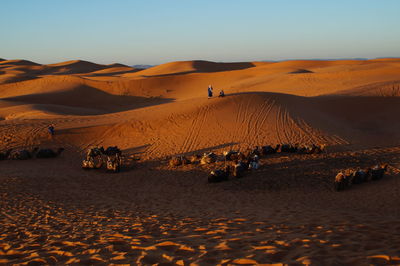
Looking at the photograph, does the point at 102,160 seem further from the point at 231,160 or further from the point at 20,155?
the point at 231,160

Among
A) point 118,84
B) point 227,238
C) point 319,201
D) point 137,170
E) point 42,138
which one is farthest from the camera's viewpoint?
point 118,84

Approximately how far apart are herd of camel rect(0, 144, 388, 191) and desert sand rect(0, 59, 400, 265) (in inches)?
12.0

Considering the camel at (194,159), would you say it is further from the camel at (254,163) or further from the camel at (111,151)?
the camel at (111,151)

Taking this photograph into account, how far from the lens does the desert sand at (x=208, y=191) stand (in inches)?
176

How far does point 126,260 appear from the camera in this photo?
13.9ft

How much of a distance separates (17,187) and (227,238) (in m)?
6.94

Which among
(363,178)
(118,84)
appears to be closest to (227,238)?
(363,178)

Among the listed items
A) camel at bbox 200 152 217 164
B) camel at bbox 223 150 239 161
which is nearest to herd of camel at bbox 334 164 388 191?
camel at bbox 223 150 239 161

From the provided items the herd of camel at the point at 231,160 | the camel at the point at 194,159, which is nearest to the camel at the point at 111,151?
the herd of camel at the point at 231,160

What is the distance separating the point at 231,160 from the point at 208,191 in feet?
9.37

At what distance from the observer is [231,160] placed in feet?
39.6

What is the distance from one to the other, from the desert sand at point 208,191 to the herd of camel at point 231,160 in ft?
1.00

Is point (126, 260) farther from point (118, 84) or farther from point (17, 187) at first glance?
point (118, 84)

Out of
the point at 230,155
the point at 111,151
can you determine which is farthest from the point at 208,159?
the point at 111,151
